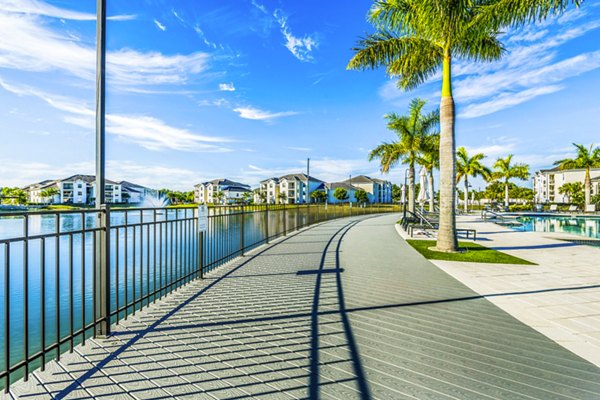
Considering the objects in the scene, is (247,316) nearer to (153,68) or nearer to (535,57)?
(153,68)

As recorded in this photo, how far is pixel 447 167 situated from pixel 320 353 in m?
7.25

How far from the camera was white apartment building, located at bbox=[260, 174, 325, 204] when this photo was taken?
97938 mm

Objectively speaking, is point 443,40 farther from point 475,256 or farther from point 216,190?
point 216,190

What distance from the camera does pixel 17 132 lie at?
606cm

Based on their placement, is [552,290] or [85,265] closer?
[85,265]

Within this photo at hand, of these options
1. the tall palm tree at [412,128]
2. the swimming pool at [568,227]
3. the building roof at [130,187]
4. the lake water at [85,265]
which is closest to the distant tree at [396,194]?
the swimming pool at [568,227]

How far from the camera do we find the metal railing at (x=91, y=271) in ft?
7.93

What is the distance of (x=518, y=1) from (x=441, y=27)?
64.3 inches

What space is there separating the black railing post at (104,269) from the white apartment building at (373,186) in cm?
10012

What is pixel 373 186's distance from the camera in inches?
4247

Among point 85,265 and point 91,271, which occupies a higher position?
point 85,265

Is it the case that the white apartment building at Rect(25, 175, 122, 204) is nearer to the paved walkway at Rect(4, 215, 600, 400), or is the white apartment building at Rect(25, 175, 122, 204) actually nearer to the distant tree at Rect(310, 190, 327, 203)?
the distant tree at Rect(310, 190, 327, 203)

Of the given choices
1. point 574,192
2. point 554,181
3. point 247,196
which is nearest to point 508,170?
point 574,192

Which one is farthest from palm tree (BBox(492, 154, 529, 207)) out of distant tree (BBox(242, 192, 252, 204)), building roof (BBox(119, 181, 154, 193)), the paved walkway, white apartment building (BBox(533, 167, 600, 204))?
building roof (BBox(119, 181, 154, 193))
